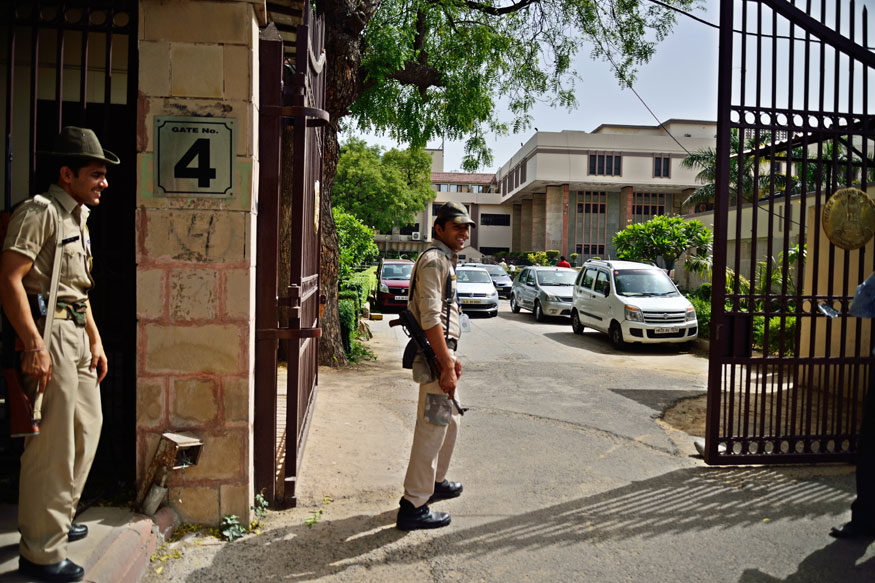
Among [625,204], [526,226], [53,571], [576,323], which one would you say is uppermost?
[625,204]

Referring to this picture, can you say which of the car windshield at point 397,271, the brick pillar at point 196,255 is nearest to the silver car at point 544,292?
the car windshield at point 397,271

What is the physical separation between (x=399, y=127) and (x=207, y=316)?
962 centimetres

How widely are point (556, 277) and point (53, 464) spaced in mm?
17928

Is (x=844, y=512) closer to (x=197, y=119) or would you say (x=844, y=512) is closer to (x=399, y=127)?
(x=197, y=119)

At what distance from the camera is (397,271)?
21.7 metres

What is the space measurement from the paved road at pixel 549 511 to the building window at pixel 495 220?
202ft

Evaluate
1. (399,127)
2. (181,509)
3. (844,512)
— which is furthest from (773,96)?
(399,127)

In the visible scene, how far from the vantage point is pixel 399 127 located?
12.9 m

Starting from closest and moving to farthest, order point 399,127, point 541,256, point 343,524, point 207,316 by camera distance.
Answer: point 207,316, point 343,524, point 399,127, point 541,256

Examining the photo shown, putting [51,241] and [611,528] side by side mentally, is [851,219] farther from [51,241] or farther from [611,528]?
[51,241]

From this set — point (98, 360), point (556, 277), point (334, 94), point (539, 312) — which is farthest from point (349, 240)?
point (98, 360)

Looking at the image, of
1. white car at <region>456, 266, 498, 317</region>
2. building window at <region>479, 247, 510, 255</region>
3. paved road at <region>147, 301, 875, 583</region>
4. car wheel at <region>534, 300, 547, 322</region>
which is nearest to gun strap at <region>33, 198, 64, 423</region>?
paved road at <region>147, 301, 875, 583</region>

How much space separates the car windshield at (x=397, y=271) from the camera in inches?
838

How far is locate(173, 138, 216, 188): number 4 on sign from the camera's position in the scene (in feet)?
12.3
